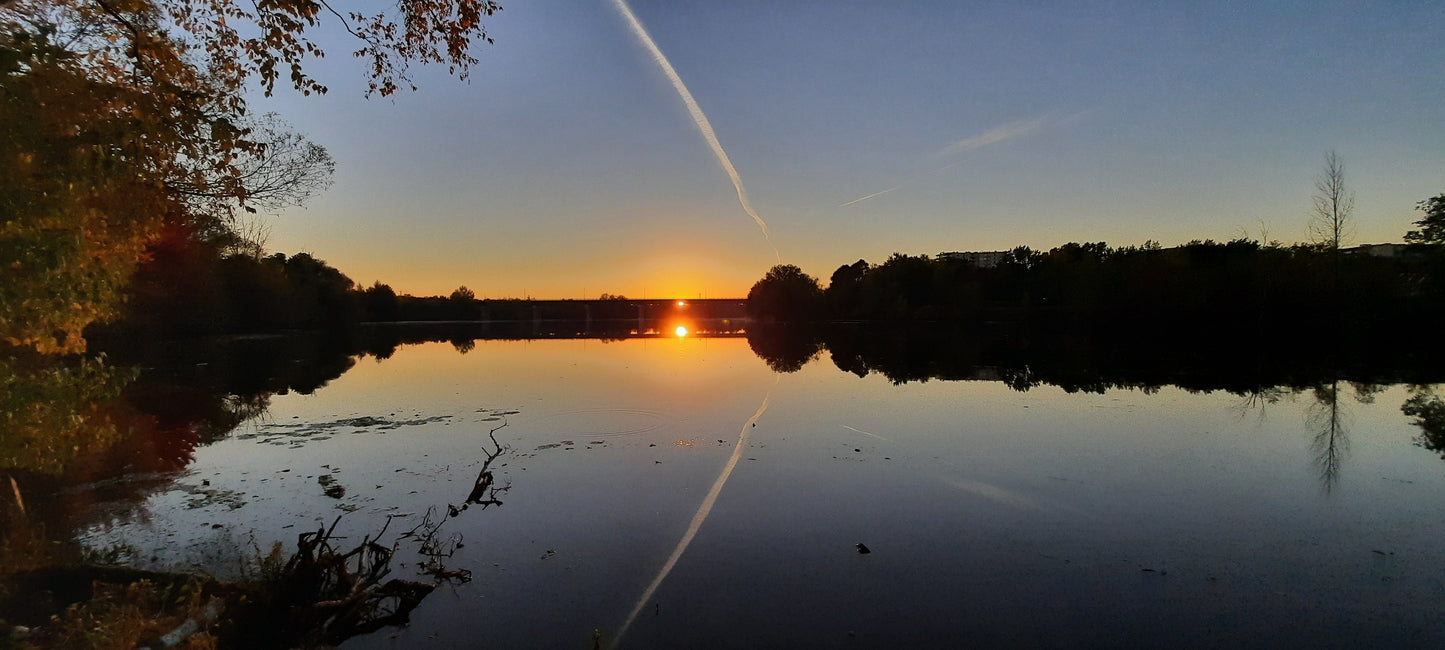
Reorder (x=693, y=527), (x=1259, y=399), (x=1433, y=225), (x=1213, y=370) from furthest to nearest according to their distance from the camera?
(x=1433, y=225), (x=1213, y=370), (x=1259, y=399), (x=693, y=527)

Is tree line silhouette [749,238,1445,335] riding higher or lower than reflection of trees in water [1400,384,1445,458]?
higher

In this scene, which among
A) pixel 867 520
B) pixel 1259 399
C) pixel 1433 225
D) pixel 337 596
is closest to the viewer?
pixel 337 596

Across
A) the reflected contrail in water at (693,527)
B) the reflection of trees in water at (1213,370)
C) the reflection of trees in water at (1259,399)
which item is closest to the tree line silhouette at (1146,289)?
the reflection of trees in water at (1213,370)

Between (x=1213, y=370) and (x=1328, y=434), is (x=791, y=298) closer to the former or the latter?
(x=1213, y=370)

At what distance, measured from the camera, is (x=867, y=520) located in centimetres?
1020

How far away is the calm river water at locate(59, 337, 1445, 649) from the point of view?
698 cm

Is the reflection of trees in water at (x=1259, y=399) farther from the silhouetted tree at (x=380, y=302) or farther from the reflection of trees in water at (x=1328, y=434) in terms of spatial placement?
the silhouetted tree at (x=380, y=302)

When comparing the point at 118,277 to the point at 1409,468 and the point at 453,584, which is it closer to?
the point at 453,584

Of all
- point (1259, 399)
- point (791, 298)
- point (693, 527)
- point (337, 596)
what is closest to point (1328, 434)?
point (1259, 399)

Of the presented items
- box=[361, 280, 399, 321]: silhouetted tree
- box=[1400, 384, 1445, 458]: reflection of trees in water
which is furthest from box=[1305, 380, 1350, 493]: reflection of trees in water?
box=[361, 280, 399, 321]: silhouetted tree

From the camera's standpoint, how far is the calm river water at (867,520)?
22.9ft

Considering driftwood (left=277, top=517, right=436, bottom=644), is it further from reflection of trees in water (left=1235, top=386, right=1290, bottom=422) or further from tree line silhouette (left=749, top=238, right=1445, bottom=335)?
tree line silhouette (left=749, top=238, right=1445, bottom=335)

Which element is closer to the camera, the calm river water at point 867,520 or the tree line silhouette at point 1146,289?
the calm river water at point 867,520

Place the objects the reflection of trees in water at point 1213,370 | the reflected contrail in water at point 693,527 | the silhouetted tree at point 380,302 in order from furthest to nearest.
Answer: the silhouetted tree at point 380,302, the reflection of trees in water at point 1213,370, the reflected contrail in water at point 693,527
